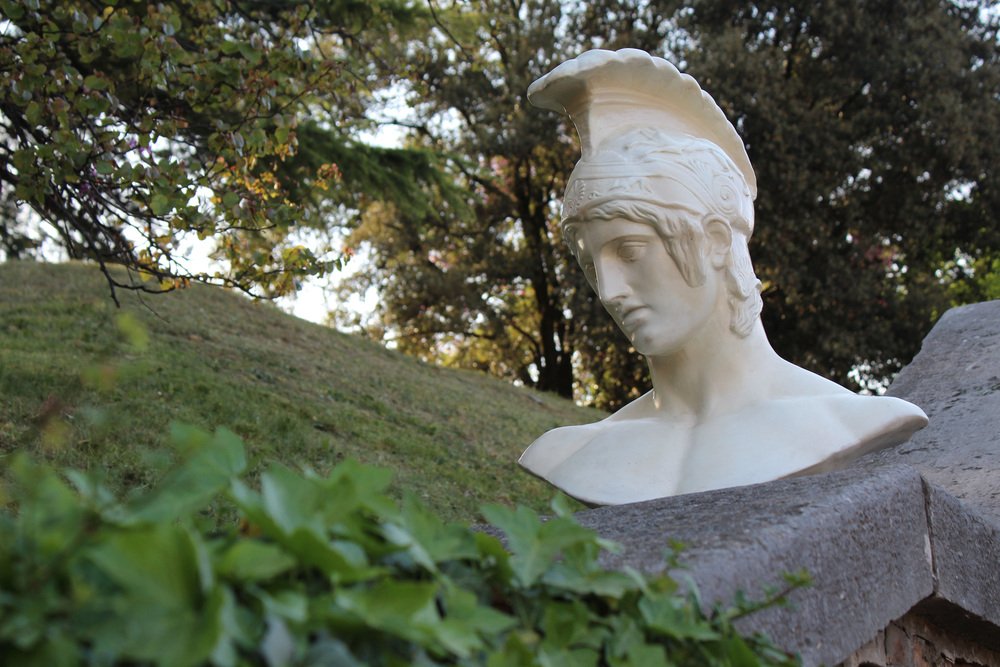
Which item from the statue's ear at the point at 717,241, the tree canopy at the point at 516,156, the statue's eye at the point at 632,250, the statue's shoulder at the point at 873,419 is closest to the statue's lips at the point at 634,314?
the statue's eye at the point at 632,250

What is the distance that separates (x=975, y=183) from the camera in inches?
596

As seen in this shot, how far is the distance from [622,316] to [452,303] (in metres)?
14.6

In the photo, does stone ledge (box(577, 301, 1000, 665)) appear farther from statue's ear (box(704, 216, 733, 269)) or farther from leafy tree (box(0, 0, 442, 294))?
leafy tree (box(0, 0, 442, 294))

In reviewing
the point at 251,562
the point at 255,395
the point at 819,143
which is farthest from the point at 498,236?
the point at 251,562

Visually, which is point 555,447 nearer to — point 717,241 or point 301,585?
point 717,241

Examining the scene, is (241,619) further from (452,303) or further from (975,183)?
(452,303)

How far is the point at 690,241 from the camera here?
3604 mm

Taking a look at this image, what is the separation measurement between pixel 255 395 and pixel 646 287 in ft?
16.2

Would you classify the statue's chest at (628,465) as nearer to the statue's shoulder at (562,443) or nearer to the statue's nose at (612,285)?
the statue's shoulder at (562,443)

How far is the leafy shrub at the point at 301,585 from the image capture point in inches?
37.3

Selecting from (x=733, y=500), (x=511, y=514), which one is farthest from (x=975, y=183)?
(x=511, y=514)

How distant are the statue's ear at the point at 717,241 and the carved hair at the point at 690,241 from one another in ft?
0.04

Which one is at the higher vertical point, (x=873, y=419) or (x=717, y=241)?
(x=717, y=241)

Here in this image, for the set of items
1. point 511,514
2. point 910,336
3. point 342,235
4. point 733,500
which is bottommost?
point 511,514
